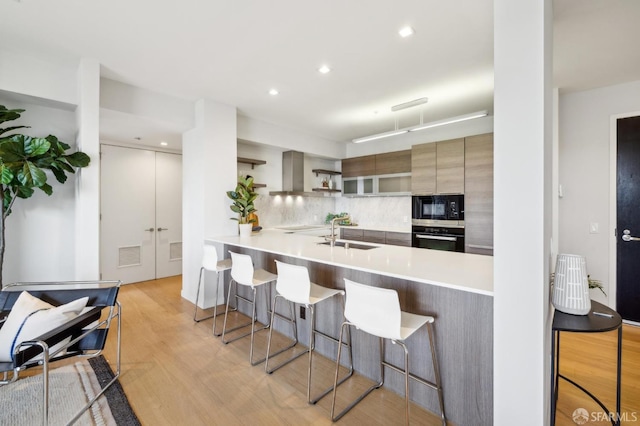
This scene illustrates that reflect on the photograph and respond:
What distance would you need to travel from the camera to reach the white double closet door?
182 inches

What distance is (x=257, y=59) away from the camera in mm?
2678

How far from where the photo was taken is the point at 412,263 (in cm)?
A: 205

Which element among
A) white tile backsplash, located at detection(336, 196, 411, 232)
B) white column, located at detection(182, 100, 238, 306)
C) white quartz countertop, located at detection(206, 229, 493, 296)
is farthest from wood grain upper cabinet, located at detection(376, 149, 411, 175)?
white column, located at detection(182, 100, 238, 306)

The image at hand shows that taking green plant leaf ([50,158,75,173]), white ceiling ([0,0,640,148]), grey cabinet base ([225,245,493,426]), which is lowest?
grey cabinet base ([225,245,493,426])

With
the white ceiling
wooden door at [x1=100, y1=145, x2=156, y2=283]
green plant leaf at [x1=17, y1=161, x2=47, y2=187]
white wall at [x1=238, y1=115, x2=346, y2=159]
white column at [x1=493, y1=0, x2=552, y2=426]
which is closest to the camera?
white column at [x1=493, y1=0, x2=552, y2=426]

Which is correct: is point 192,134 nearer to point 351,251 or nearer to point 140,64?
point 140,64

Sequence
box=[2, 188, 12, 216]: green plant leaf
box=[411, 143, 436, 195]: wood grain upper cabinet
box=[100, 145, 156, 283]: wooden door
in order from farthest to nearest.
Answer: box=[100, 145, 156, 283]: wooden door < box=[411, 143, 436, 195]: wood grain upper cabinet < box=[2, 188, 12, 216]: green plant leaf

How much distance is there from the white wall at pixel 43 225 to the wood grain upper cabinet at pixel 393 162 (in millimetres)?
4298

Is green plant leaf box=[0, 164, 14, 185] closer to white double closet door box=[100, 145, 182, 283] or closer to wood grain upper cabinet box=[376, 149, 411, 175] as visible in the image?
white double closet door box=[100, 145, 182, 283]

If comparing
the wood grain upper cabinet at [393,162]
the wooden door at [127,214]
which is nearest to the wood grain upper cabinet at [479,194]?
the wood grain upper cabinet at [393,162]

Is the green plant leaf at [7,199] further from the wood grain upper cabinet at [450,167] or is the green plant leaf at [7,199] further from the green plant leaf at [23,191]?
the wood grain upper cabinet at [450,167]

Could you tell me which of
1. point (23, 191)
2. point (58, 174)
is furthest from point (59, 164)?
point (23, 191)

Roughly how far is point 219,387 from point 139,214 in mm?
3896

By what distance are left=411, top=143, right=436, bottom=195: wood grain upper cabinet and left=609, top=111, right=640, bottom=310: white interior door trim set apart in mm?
1881
